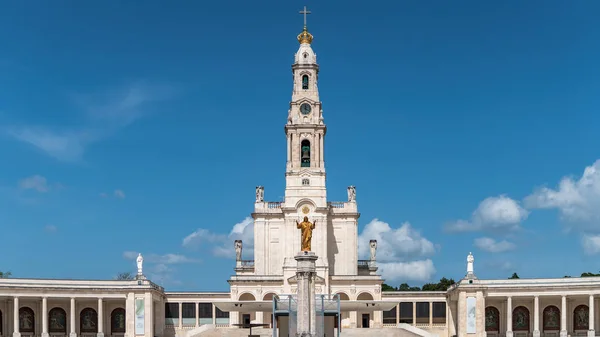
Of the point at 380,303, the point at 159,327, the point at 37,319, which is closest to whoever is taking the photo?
the point at 380,303

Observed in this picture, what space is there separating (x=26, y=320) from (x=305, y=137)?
34476 mm

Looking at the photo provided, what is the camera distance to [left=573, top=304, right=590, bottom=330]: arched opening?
90.1 metres

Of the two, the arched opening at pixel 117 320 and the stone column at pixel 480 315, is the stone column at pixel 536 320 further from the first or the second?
the arched opening at pixel 117 320

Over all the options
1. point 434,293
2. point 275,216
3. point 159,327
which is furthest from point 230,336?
point 434,293

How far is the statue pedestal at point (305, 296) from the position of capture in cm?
5869

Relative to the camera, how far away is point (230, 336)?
85062 millimetres

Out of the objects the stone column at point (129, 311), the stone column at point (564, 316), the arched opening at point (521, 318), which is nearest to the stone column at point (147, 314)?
the stone column at point (129, 311)

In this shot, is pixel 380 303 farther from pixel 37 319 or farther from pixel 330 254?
pixel 37 319

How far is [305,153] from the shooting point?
326 feet

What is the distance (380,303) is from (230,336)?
Result: 14.8 meters

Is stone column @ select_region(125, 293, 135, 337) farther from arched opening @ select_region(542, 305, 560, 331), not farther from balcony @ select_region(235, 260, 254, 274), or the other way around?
arched opening @ select_region(542, 305, 560, 331)

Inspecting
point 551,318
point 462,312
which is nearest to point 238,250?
point 462,312

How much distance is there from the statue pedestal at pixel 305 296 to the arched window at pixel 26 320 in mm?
39259

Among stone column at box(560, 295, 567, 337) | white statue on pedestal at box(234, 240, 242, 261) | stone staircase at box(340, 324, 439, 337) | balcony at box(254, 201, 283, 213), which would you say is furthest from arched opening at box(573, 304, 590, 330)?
white statue on pedestal at box(234, 240, 242, 261)
